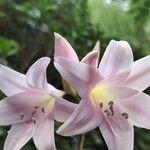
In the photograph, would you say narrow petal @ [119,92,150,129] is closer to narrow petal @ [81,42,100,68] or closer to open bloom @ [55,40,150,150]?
open bloom @ [55,40,150,150]

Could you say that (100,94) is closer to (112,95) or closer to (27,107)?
(112,95)

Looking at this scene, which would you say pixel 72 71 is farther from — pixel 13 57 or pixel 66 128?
pixel 13 57

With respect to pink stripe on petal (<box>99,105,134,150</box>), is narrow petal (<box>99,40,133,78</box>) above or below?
above

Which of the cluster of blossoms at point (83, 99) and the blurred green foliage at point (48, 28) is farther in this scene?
the blurred green foliage at point (48, 28)

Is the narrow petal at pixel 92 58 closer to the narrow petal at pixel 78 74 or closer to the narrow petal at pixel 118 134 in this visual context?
the narrow petal at pixel 78 74

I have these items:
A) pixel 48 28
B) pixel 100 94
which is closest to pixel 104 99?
pixel 100 94

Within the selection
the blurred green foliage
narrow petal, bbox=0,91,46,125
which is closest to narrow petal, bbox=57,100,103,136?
narrow petal, bbox=0,91,46,125

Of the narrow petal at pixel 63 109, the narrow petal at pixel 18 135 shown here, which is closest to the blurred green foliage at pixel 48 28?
the narrow petal at pixel 18 135
